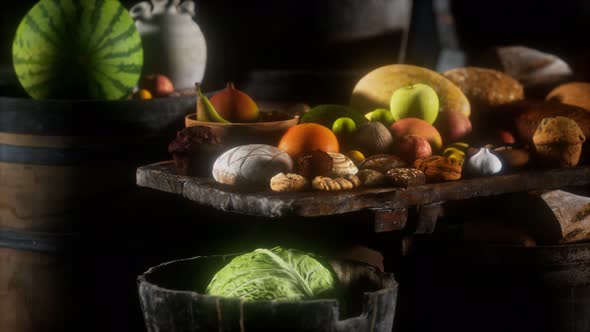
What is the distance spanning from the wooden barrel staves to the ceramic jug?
617 mm

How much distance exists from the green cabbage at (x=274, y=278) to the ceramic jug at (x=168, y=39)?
1.66 metres

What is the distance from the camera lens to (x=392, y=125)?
306 cm

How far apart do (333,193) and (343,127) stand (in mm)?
554

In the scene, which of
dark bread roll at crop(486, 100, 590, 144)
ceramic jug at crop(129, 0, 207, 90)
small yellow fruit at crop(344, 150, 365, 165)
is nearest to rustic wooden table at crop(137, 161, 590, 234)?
small yellow fruit at crop(344, 150, 365, 165)

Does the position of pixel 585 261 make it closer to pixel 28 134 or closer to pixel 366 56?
pixel 366 56

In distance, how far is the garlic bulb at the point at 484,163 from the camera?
2812mm

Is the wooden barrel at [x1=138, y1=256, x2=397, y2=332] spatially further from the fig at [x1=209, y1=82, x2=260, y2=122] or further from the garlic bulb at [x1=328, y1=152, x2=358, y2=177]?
the fig at [x1=209, y1=82, x2=260, y2=122]

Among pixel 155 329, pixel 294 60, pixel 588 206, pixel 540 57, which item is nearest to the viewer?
pixel 155 329

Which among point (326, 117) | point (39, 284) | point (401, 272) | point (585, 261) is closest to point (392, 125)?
point (326, 117)

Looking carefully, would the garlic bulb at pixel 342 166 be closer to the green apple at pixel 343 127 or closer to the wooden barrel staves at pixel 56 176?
A: the green apple at pixel 343 127

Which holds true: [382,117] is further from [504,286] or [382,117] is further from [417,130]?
[504,286]

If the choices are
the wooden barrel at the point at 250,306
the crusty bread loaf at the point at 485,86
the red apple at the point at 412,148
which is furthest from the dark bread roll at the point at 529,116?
the wooden barrel at the point at 250,306

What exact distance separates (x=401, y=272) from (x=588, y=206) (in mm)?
695

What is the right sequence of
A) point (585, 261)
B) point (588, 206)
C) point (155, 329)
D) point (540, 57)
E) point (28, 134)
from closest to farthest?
point (155, 329) < point (585, 261) < point (588, 206) < point (28, 134) < point (540, 57)
